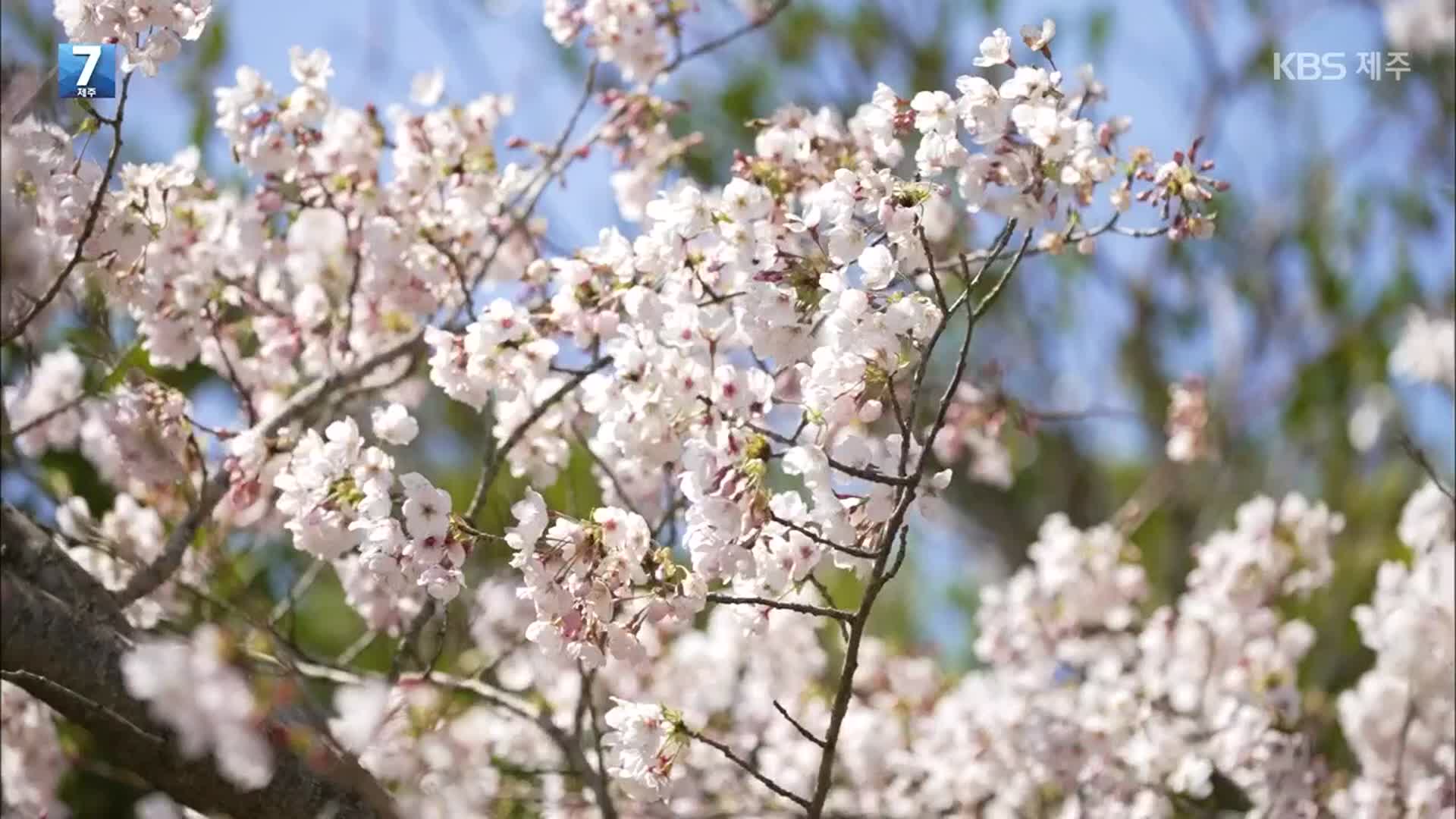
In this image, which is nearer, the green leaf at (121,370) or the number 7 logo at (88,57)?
the number 7 logo at (88,57)

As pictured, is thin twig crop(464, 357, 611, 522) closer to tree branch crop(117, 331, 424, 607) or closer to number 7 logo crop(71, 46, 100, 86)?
tree branch crop(117, 331, 424, 607)

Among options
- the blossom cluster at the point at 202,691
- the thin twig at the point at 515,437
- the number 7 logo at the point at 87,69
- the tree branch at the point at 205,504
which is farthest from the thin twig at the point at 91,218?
the blossom cluster at the point at 202,691

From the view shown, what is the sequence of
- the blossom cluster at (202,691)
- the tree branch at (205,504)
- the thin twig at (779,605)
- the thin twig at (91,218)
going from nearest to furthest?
the blossom cluster at (202,691) < the thin twig at (779,605) < the thin twig at (91,218) < the tree branch at (205,504)

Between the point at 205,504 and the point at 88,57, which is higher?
the point at 88,57

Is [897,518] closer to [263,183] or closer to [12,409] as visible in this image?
[263,183]

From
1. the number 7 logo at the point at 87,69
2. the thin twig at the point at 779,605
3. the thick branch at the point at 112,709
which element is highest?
the number 7 logo at the point at 87,69

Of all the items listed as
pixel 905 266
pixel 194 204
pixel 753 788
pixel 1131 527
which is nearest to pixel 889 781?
pixel 753 788

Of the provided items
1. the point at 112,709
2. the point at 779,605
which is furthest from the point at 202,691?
the point at 112,709

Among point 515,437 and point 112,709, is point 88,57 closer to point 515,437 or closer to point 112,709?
point 515,437

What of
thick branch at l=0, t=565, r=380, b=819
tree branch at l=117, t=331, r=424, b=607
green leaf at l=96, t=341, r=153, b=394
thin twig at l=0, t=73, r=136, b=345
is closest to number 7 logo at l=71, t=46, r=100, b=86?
thin twig at l=0, t=73, r=136, b=345

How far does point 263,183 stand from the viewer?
2473 mm

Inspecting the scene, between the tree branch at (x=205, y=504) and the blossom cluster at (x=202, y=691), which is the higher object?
the tree branch at (x=205, y=504)

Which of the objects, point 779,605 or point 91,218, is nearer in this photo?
point 779,605

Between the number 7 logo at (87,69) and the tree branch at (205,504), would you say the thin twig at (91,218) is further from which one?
the tree branch at (205,504)
